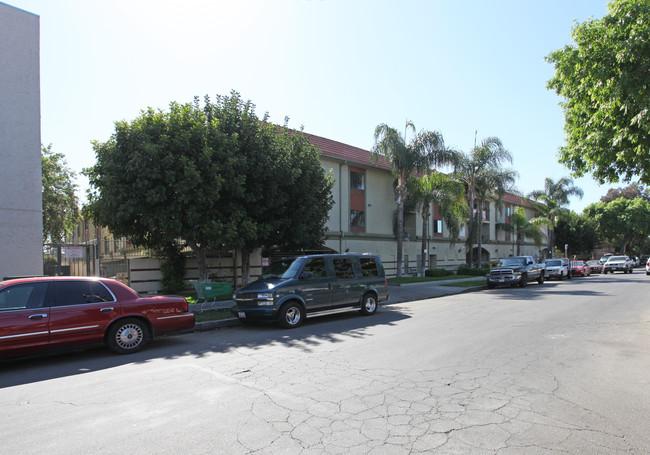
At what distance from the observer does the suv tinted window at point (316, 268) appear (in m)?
10.8

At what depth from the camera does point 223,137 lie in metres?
13.6

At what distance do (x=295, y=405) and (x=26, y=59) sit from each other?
14382mm

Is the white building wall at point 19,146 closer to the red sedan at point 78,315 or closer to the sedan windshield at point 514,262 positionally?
the red sedan at point 78,315

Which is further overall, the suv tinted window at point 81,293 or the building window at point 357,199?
the building window at point 357,199

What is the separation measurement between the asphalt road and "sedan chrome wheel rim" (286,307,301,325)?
3.94 ft

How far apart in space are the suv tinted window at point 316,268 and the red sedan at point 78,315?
3.53 meters

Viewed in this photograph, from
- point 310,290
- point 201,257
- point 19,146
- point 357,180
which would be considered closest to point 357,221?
point 357,180

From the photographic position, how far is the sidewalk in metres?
10.8

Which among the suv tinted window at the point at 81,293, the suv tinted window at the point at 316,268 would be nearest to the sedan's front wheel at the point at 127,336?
the suv tinted window at the point at 81,293

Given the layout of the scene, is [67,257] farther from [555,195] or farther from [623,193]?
[623,193]

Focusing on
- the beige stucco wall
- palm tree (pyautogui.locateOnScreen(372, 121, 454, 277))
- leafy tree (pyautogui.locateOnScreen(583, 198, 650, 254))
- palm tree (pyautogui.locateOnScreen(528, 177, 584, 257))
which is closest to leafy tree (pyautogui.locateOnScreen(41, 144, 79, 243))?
the beige stucco wall

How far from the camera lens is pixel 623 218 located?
2306 inches

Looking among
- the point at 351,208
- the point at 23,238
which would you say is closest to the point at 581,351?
the point at 23,238

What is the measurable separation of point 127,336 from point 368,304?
22.3ft
